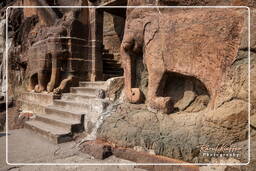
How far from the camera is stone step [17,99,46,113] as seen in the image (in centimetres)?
557

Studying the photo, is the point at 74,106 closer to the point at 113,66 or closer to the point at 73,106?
the point at 73,106

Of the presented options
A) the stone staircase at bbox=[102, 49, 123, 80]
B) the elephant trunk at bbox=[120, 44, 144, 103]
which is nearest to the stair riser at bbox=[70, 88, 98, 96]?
the elephant trunk at bbox=[120, 44, 144, 103]

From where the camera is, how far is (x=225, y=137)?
2.31 m

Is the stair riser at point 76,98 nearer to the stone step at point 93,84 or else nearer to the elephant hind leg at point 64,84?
the elephant hind leg at point 64,84

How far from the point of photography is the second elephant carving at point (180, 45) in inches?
97.9

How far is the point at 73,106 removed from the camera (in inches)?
179

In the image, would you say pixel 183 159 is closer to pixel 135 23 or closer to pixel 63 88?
pixel 135 23

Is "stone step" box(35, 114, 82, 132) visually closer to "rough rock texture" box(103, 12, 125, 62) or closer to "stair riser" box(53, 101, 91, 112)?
"stair riser" box(53, 101, 91, 112)

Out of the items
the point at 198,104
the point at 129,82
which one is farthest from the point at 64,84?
the point at 198,104

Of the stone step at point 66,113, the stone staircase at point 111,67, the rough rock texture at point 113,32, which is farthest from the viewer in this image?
the rough rock texture at point 113,32

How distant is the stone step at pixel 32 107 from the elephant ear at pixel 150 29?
3.39 metres

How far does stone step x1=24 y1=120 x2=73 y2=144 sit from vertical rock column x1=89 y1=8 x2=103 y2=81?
2.19 m

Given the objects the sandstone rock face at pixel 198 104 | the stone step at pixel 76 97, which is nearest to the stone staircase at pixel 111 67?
the stone step at pixel 76 97

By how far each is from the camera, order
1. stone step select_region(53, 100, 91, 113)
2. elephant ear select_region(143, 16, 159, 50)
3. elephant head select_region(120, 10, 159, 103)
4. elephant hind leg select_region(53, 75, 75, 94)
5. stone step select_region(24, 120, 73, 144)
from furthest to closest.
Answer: elephant hind leg select_region(53, 75, 75, 94)
stone step select_region(53, 100, 91, 113)
stone step select_region(24, 120, 73, 144)
elephant head select_region(120, 10, 159, 103)
elephant ear select_region(143, 16, 159, 50)
